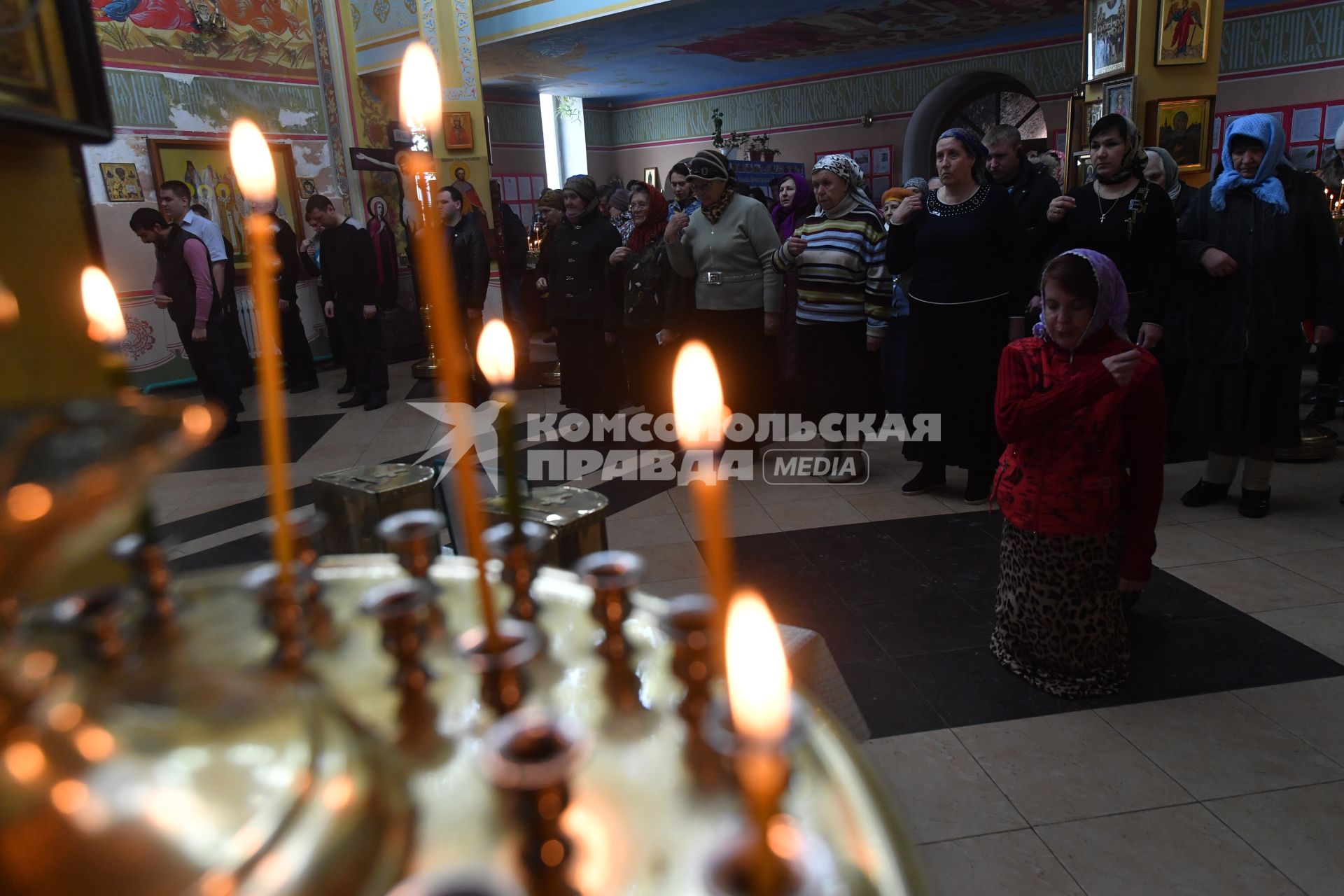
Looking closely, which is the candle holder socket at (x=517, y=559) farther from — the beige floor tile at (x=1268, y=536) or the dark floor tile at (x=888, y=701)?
the beige floor tile at (x=1268, y=536)

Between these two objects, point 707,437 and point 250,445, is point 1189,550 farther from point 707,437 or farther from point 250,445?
point 250,445

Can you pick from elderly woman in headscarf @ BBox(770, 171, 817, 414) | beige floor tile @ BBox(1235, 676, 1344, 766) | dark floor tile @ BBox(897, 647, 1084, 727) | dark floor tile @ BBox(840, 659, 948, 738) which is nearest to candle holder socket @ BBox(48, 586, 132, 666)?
dark floor tile @ BBox(840, 659, 948, 738)

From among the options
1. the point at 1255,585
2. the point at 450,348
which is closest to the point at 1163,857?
the point at 1255,585

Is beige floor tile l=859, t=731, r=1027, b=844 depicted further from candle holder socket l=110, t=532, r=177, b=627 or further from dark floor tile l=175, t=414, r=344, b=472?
dark floor tile l=175, t=414, r=344, b=472

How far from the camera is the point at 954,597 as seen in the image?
3.31 meters

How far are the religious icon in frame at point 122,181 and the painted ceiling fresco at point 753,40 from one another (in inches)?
186

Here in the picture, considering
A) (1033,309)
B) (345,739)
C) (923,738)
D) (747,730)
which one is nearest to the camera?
(747,730)

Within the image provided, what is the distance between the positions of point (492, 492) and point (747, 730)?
4.33m

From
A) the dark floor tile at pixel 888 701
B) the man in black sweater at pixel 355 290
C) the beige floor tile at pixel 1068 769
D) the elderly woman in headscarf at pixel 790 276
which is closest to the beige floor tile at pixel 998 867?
the beige floor tile at pixel 1068 769

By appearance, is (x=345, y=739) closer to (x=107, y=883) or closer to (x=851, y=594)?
(x=107, y=883)

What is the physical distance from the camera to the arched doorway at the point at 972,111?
1256cm

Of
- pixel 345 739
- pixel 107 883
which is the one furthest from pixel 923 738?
pixel 107 883

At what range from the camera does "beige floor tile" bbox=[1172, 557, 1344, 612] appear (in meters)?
3.12

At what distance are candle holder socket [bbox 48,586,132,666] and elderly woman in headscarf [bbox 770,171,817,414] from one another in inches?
189
